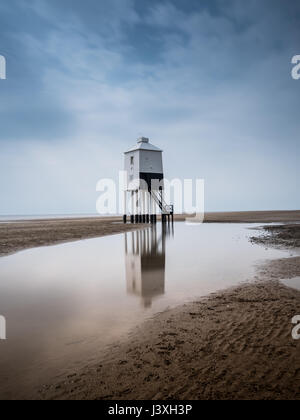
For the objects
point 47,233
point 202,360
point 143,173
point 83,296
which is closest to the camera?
point 202,360

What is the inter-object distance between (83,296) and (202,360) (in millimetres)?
3830

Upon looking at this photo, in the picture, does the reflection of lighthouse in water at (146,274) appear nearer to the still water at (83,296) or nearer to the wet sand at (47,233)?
the still water at (83,296)

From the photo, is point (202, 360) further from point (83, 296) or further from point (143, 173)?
point (143, 173)

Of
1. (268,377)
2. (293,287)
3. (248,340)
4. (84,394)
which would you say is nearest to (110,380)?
(84,394)

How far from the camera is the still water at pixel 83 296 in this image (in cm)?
381

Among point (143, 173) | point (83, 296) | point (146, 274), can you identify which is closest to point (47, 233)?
point (143, 173)

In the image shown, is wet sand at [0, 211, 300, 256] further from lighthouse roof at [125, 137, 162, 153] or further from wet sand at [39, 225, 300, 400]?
wet sand at [39, 225, 300, 400]

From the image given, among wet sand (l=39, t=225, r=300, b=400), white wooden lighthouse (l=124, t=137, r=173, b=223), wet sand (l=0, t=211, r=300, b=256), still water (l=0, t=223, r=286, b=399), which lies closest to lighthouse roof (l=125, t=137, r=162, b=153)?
white wooden lighthouse (l=124, t=137, r=173, b=223)

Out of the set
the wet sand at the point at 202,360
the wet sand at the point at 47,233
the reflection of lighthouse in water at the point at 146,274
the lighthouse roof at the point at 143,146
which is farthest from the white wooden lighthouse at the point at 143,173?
the wet sand at the point at 202,360

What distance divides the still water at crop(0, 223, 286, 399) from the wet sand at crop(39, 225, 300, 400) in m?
0.39

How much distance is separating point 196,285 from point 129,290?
183 cm

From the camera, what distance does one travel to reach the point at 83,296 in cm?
669

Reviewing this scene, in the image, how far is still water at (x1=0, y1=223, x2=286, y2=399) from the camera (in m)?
3.81

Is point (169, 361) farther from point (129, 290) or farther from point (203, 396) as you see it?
point (129, 290)
